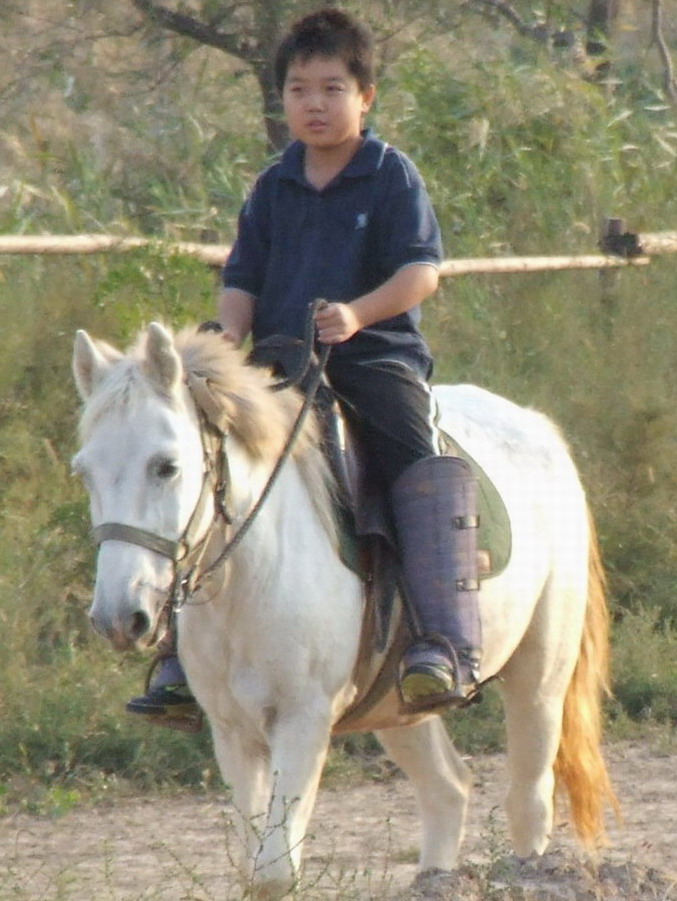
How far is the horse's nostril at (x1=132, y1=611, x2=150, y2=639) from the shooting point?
3312 millimetres

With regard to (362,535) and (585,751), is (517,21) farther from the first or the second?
(362,535)

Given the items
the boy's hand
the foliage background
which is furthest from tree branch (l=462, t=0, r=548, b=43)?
the boy's hand

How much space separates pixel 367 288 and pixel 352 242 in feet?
0.48

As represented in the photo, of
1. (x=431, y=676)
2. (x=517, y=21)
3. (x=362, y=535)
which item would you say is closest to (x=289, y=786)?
(x=431, y=676)

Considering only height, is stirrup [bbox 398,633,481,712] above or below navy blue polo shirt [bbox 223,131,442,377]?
below

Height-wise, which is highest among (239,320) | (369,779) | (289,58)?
(289,58)

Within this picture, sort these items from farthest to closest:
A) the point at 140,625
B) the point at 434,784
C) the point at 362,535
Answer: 1. the point at 434,784
2. the point at 362,535
3. the point at 140,625

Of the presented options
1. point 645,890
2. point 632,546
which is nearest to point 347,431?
point 645,890

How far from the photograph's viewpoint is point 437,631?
4078 mm

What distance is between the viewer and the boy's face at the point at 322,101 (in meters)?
4.27

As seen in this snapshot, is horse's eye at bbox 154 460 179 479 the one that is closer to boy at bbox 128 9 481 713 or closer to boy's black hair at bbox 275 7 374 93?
boy at bbox 128 9 481 713

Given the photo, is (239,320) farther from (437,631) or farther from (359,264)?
(437,631)

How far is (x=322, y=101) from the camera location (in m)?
4.26

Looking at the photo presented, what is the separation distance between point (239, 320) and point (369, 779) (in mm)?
2250
